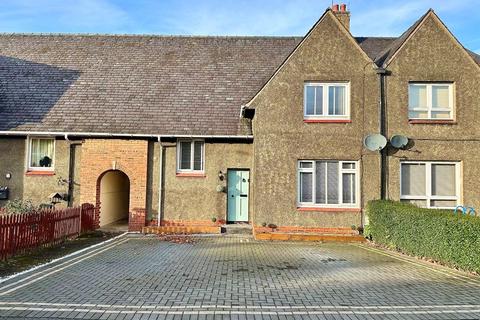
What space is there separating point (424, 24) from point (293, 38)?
7804 millimetres

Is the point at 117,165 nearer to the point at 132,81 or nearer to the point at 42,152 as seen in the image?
the point at 42,152

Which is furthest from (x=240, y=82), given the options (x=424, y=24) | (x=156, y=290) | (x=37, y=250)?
(x=156, y=290)

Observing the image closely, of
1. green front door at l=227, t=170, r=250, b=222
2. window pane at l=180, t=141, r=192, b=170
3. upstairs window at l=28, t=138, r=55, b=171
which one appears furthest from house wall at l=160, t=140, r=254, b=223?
upstairs window at l=28, t=138, r=55, b=171

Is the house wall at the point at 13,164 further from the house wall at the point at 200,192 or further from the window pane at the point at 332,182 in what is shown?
the window pane at the point at 332,182

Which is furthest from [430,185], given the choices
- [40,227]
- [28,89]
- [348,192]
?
[28,89]

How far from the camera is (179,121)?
54.1 ft

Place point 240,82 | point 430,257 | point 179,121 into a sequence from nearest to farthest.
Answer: point 430,257 < point 179,121 < point 240,82

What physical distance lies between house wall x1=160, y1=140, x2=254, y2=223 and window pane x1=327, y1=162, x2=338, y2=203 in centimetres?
299

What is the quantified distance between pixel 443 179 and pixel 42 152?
15570mm

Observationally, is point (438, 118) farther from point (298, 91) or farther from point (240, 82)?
point (240, 82)


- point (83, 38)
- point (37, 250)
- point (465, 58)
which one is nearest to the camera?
point (37, 250)

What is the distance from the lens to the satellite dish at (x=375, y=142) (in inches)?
566

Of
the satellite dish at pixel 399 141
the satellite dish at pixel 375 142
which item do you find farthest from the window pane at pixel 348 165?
the satellite dish at pixel 399 141

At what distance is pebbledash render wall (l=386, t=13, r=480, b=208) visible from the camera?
47.7ft
